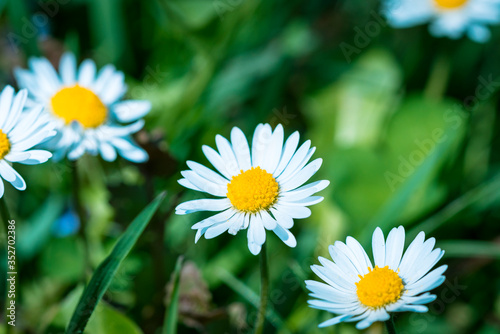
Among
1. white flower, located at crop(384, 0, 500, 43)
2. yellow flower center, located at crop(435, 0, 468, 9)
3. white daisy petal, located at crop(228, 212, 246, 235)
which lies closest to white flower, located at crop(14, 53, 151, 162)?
white daisy petal, located at crop(228, 212, 246, 235)

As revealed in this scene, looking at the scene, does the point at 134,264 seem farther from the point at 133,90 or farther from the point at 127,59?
the point at 127,59

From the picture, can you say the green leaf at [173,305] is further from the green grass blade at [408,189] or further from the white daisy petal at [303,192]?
the green grass blade at [408,189]

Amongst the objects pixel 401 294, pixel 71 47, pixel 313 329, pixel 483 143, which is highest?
pixel 71 47

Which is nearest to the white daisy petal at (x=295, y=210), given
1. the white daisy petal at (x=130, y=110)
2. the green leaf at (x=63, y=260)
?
the white daisy petal at (x=130, y=110)

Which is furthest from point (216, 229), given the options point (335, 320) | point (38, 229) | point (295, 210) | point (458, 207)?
point (38, 229)

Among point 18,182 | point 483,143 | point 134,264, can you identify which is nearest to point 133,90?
point 134,264

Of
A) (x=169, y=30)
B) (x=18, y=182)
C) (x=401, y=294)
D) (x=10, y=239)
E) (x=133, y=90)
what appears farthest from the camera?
(x=169, y=30)

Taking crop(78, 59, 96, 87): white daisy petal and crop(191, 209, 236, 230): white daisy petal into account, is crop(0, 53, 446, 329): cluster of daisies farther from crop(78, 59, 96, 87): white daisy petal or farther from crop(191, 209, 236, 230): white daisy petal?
crop(78, 59, 96, 87): white daisy petal
